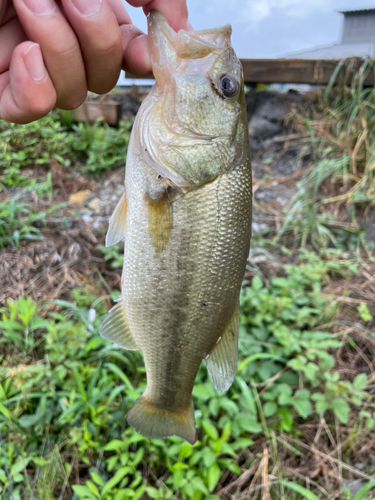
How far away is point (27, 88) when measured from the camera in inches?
41.8

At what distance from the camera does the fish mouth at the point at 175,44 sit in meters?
1.10

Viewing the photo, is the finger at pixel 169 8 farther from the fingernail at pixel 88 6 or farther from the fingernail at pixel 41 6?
the fingernail at pixel 41 6

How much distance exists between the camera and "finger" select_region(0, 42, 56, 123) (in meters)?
1.03

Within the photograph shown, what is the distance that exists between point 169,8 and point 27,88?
0.58m

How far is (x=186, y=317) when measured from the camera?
48.2 inches

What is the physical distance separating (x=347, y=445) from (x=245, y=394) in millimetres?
813

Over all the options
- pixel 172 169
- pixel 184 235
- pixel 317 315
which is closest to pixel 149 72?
pixel 172 169

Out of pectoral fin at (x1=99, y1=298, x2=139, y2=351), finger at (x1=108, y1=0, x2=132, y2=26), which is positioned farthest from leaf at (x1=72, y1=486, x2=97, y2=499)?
finger at (x1=108, y1=0, x2=132, y2=26)

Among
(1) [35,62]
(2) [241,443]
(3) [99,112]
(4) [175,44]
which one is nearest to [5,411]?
(2) [241,443]

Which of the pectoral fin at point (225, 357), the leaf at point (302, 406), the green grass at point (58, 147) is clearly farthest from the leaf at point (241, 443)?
the green grass at point (58, 147)

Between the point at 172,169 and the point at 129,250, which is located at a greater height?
the point at 172,169

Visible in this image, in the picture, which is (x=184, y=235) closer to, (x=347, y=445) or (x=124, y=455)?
(x=124, y=455)

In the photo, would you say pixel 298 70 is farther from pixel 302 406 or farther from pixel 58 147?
pixel 302 406

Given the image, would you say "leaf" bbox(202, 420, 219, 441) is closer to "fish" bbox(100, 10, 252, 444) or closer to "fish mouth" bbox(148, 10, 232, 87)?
"fish" bbox(100, 10, 252, 444)
